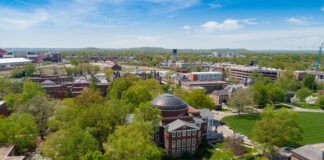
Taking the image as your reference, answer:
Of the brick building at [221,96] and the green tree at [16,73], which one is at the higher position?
the green tree at [16,73]

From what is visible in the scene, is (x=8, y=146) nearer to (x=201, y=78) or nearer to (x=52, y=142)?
(x=52, y=142)

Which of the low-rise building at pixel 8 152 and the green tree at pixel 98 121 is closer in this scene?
the low-rise building at pixel 8 152

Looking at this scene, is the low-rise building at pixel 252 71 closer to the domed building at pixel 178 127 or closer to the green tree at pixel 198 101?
the green tree at pixel 198 101

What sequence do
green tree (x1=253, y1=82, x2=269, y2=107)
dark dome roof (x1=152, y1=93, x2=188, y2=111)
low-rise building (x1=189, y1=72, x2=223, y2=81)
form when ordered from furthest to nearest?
low-rise building (x1=189, y1=72, x2=223, y2=81)
green tree (x1=253, y1=82, x2=269, y2=107)
dark dome roof (x1=152, y1=93, x2=188, y2=111)

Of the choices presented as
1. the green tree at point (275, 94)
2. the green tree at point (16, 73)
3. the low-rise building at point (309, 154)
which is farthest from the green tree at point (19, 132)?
Result: the green tree at point (16, 73)

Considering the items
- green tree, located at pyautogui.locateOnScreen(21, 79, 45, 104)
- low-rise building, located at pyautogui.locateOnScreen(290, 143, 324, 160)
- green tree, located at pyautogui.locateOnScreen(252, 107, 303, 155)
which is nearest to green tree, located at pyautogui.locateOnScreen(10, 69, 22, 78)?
green tree, located at pyautogui.locateOnScreen(21, 79, 45, 104)

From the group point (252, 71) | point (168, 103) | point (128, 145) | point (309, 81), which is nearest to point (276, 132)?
point (168, 103)

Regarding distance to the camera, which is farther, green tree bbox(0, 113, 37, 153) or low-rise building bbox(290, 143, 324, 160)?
green tree bbox(0, 113, 37, 153)

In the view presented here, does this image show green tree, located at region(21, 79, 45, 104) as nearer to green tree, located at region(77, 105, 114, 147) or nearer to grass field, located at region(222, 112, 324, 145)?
green tree, located at region(77, 105, 114, 147)
